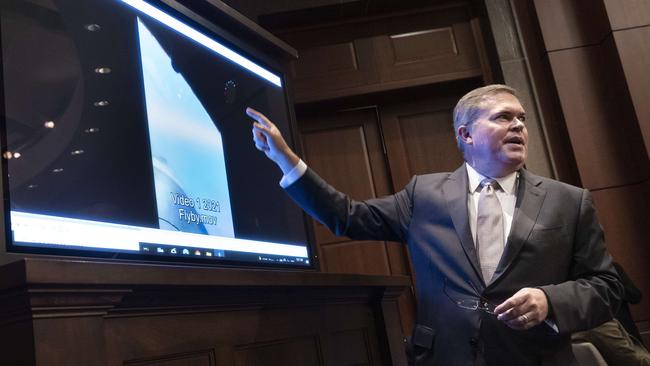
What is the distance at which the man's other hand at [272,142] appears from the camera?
6.50 feet

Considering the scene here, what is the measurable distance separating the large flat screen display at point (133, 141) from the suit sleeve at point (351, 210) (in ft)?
1.08

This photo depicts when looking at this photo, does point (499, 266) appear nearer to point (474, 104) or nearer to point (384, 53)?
point (474, 104)

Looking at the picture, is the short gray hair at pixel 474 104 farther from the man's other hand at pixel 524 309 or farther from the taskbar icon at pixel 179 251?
→ the taskbar icon at pixel 179 251

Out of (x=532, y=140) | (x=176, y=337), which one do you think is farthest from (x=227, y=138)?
(x=532, y=140)

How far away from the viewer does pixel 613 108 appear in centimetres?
424

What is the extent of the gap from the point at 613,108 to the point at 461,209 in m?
2.64

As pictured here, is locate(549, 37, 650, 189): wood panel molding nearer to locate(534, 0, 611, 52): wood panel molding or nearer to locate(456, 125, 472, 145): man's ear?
locate(534, 0, 611, 52): wood panel molding

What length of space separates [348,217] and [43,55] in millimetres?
974

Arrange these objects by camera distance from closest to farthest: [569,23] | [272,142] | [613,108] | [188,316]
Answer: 1. [188,316]
2. [272,142]
3. [613,108]
4. [569,23]

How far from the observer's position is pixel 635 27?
421 centimetres

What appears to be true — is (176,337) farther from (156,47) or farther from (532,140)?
(532,140)

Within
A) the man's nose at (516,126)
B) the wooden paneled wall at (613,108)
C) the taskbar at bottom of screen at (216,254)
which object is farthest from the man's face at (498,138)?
the wooden paneled wall at (613,108)

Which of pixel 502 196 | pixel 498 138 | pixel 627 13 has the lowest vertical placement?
pixel 502 196

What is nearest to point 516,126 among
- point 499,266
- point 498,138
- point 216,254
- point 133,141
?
point 498,138
